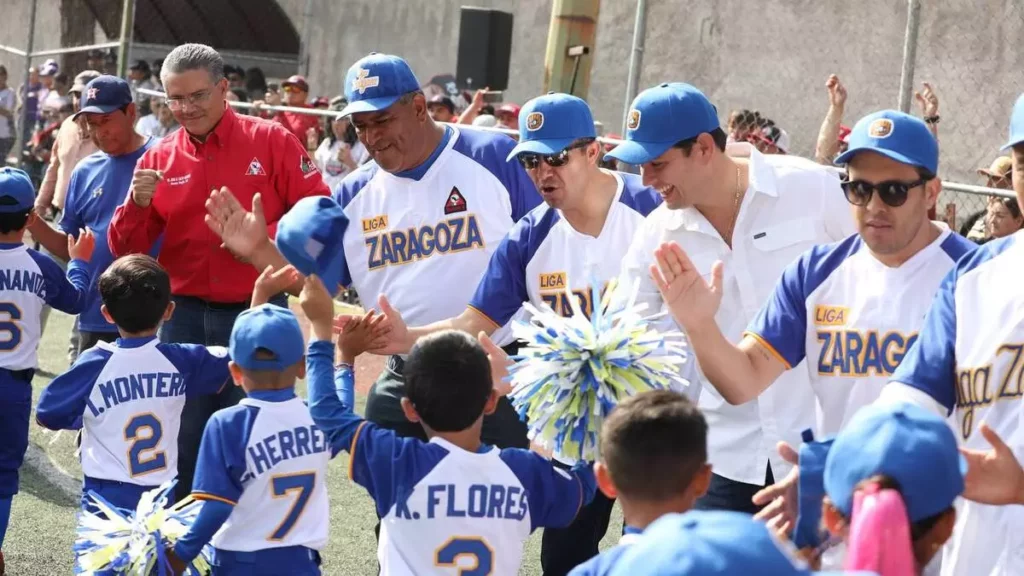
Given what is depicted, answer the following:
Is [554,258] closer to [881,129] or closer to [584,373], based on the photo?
[584,373]

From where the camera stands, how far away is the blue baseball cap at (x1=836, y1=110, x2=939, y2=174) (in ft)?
12.3

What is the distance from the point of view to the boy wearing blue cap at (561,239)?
4.86 m

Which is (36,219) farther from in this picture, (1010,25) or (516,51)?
(516,51)

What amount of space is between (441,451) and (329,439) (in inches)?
15.7

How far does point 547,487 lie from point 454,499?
288 mm

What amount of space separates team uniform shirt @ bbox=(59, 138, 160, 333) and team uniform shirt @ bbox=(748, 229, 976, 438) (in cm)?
413

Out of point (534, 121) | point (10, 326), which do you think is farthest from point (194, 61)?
point (534, 121)

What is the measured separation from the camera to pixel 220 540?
181 inches

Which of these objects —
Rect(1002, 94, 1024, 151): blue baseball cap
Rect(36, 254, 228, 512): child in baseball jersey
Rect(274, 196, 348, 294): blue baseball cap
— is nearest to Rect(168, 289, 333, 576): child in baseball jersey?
Rect(274, 196, 348, 294): blue baseball cap

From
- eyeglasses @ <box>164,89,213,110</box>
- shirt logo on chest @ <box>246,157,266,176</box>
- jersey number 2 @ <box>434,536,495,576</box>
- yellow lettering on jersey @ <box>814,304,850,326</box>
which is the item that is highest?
eyeglasses @ <box>164,89,213,110</box>

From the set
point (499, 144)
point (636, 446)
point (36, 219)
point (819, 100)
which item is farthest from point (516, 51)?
point (636, 446)

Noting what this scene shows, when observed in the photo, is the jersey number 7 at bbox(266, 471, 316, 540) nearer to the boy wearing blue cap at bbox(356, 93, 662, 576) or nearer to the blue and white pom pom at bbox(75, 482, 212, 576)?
the blue and white pom pom at bbox(75, 482, 212, 576)

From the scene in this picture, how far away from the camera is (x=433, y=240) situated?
17.8 ft

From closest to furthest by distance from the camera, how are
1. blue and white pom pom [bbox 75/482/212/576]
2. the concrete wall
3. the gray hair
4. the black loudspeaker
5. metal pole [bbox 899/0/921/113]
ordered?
blue and white pom pom [bbox 75/482/212/576] → the gray hair → metal pole [bbox 899/0/921/113] → the black loudspeaker → the concrete wall
